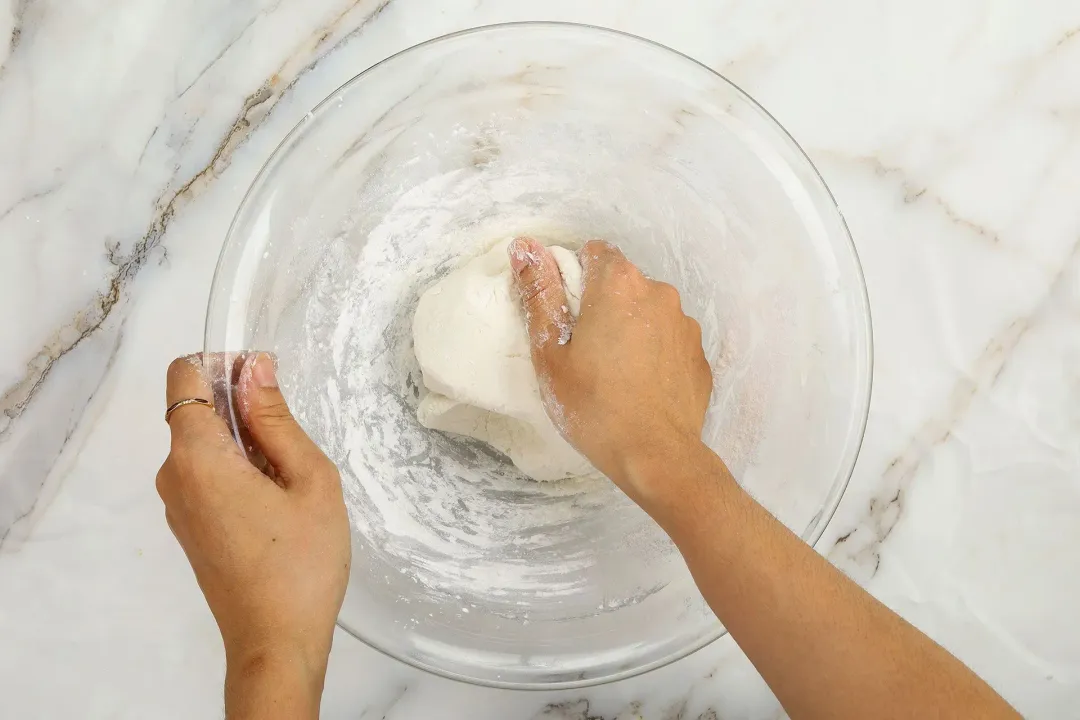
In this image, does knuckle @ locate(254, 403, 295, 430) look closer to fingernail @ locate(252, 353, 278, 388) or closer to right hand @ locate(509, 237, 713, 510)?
fingernail @ locate(252, 353, 278, 388)

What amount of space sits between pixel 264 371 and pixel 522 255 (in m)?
0.35

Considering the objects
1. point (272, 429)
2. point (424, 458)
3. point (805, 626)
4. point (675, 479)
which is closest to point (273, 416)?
point (272, 429)

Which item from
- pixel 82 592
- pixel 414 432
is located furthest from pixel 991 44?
pixel 82 592

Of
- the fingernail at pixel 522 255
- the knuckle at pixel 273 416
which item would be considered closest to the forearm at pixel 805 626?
the fingernail at pixel 522 255

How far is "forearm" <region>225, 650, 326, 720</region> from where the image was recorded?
2.38 ft

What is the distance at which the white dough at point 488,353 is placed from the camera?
3.04ft

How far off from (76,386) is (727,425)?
0.91 metres

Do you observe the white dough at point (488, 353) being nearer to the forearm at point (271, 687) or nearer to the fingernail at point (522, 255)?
the fingernail at point (522, 255)

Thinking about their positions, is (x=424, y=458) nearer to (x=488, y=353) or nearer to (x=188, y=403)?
(x=488, y=353)

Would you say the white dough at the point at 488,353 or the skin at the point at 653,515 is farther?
the white dough at the point at 488,353

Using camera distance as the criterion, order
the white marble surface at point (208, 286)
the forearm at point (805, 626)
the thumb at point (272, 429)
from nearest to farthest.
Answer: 1. the forearm at point (805, 626)
2. the thumb at point (272, 429)
3. the white marble surface at point (208, 286)

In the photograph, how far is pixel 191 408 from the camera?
773 millimetres

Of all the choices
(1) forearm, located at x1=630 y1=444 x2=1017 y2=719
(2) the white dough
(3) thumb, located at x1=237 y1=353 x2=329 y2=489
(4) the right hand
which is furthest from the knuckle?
(1) forearm, located at x1=630 y1=444 x2=1017 y2=719

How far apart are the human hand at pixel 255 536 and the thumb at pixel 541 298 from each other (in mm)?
313
